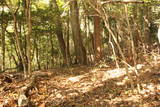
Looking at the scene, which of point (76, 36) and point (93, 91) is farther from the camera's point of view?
point (76, 36)

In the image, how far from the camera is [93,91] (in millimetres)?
6367

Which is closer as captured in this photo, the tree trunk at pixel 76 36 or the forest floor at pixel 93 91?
the forest floor at pixel 93 91

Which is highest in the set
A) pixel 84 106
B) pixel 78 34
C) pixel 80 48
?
pixel 78 34

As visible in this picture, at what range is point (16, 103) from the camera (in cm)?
556

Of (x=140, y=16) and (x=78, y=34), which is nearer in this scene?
(x=78, y=34)

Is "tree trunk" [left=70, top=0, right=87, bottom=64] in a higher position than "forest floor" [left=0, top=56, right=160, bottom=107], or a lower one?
higher

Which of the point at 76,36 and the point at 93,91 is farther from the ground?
the point at 76,36

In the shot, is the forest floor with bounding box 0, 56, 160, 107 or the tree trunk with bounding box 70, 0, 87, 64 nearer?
the forest floor with bounding box 0, 56, 160, 107

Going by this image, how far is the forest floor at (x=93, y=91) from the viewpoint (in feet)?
18.1

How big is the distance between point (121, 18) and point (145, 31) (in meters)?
9.69

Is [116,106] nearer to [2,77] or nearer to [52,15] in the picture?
[2,77]

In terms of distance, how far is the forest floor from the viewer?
18.1ft

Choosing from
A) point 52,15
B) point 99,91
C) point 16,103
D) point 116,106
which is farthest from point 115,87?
point 52,15

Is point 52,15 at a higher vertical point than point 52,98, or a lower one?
higher
